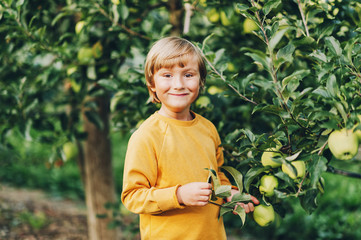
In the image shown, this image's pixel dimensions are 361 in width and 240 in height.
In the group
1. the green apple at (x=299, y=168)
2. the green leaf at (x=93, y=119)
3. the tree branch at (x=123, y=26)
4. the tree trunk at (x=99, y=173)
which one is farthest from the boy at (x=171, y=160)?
the tree trunk at (x=99, y=173)

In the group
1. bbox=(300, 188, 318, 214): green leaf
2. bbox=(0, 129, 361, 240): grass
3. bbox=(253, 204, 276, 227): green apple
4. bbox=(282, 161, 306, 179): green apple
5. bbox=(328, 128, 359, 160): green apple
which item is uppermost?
bbox=(328, 128, 359, 160): green apple

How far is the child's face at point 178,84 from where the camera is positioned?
119cm

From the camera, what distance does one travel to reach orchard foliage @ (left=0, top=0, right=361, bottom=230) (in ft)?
3.73

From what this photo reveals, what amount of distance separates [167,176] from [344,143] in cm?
53

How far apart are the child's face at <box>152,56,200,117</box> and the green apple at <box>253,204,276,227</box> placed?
1.37 feet

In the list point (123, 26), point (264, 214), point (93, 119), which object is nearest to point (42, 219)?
point (93, 119)

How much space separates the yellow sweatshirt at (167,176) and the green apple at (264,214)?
0.44ft

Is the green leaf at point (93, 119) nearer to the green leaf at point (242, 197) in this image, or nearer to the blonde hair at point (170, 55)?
the blonde hair at point (170, 55)

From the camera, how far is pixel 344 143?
3.19 feet

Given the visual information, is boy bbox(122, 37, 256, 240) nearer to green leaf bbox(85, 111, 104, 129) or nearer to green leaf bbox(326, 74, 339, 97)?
green leaf bbox(326, 74, 339, 97)

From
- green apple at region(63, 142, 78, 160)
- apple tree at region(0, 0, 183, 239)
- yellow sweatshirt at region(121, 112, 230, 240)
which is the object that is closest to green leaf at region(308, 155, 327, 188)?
yellow sweatshirt at region(121, 112, 230, 240)

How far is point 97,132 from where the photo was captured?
8.52 ft

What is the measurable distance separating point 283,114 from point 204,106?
516mm

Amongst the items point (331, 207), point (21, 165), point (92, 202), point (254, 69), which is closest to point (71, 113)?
point (92, 202)
